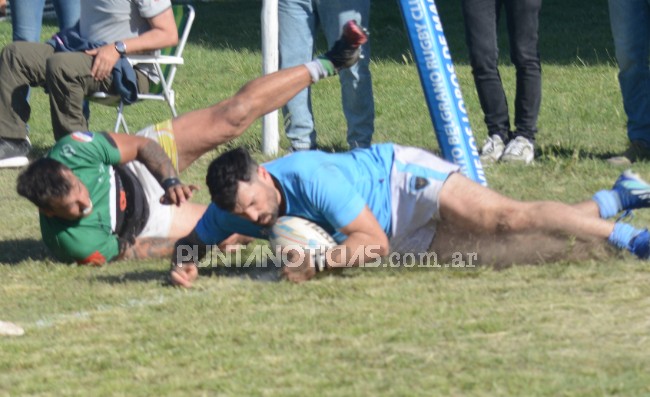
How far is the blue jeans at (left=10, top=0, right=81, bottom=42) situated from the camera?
10.3m

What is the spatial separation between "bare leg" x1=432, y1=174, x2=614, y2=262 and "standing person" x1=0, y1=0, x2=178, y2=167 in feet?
11.6

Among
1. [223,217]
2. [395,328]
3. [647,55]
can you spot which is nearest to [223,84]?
[647,55]

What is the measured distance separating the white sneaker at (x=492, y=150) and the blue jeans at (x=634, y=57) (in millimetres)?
912

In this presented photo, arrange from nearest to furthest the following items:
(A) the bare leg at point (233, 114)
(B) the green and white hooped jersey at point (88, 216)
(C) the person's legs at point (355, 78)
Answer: (B) the green and white hooped jersey at point (88, 216)
(A) the bare leg at point (233, 114)
(C) the person's legs at point (355, 78)

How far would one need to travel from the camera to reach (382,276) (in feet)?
20.6

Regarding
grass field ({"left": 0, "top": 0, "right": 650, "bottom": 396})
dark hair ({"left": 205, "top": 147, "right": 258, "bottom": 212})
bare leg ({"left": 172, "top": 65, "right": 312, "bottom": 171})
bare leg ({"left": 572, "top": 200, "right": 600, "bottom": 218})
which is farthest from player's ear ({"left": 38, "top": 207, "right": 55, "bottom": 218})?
bare leg ({"left": 572, "top": 200, "right": 600, "bottom": 218})

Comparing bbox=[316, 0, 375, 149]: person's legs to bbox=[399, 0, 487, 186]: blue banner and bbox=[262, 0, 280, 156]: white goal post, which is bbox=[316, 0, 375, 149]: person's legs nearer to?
bbox=[262, 0, 280, 156]: white goal post

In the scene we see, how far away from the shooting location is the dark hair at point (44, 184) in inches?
255

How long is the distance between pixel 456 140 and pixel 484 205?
1.39 m

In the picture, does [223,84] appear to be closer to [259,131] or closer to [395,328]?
[259,131]

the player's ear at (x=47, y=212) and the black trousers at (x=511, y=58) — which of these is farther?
the black trousers at (x=511, y=58)

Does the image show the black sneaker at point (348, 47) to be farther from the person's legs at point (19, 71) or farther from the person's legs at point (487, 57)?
the person's legs at point (19, 71)

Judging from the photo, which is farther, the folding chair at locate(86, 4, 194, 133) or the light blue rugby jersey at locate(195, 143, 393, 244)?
the folding chair at locate(86, 4, 194, 133)

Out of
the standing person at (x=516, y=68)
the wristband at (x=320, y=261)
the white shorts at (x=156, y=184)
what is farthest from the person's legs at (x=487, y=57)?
the wristband at (x=320, y=261)
